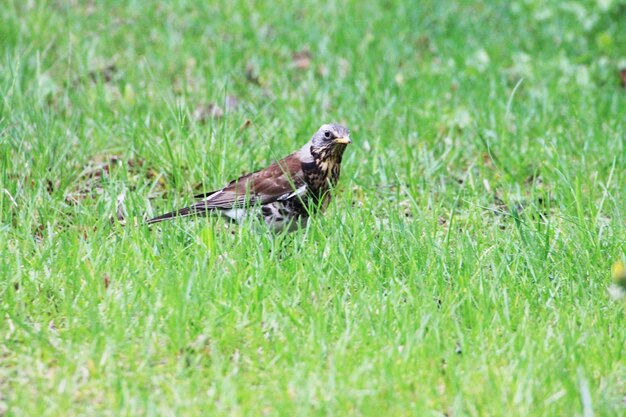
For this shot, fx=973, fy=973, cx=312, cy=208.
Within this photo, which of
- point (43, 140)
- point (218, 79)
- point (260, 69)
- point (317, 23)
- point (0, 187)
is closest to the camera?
point (0, 187)

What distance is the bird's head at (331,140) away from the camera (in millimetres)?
5207

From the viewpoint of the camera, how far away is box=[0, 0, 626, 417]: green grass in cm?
361

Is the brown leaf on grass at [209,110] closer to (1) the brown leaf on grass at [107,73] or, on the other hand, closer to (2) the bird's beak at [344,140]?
(1) the brown leaf on grass at [107,73]

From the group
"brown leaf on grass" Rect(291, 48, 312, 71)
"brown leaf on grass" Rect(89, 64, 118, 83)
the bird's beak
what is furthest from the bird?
"brown leaf on grass" Rect(291, 48, 312, 71)

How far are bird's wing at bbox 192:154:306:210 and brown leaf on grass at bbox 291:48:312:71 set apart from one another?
3067 millimetres

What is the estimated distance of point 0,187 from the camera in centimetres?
511

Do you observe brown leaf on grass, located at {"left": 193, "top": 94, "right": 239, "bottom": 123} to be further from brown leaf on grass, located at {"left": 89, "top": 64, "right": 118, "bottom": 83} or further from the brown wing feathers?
the brown wing feathers

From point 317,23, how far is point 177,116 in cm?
349

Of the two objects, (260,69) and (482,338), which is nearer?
(482,338)

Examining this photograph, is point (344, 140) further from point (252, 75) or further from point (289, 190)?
point (252, 75)

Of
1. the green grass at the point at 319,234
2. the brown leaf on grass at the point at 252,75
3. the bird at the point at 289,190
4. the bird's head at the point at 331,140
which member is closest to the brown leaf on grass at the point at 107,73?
the green grass at the point at 319,234

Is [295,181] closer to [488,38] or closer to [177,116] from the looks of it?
[177,116]

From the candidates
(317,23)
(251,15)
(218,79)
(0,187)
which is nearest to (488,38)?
(317,23)

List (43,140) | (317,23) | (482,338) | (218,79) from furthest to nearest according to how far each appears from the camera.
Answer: (317,23), (218,79), (43,140), (482,338)
